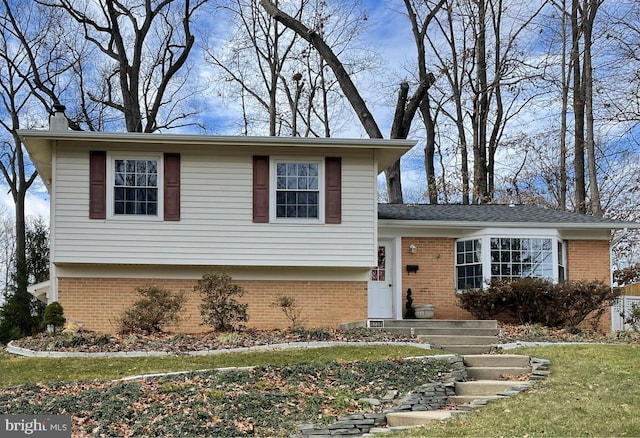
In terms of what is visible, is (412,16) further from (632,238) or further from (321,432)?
(321,432)

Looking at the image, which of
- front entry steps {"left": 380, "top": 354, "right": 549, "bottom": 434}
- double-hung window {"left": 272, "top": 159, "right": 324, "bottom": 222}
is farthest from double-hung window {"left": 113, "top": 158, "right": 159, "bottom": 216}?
front entry steps {"left": 380, "top": 354, "right": 549, "bottom": 434}

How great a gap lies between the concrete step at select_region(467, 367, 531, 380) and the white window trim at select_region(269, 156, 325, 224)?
5.49 m

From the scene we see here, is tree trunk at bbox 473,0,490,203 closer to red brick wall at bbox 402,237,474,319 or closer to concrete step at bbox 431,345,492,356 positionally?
red brick wall at bbox 402,237,474,319

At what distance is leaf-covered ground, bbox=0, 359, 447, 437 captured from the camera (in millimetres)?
8141

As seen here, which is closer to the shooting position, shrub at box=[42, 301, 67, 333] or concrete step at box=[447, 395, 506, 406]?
concrete step at box=[447, 395, 506, 406]

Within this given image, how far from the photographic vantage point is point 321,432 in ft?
26.9

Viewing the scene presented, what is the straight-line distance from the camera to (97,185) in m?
14.9

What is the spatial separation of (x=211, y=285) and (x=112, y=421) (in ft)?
18.3

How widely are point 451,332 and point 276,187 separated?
474cm

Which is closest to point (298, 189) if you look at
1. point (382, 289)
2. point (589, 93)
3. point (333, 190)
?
point (333, 190)

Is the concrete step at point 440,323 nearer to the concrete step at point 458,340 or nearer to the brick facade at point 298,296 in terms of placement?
the concrete step at point 458,340

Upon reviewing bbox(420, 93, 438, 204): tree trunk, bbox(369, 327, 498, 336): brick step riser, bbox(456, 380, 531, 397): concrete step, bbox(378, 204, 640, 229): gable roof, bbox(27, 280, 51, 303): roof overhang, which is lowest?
bbox(456, 380, 531, 397): concrete step

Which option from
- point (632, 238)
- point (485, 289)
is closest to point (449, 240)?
point (485, 289)

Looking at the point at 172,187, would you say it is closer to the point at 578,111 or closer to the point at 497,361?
the point at 497,361
